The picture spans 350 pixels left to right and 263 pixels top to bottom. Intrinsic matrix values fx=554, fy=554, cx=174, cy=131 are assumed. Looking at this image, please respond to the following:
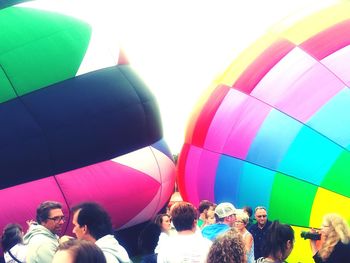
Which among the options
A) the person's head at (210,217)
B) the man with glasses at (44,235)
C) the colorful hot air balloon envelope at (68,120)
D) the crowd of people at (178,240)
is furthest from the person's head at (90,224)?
the colorful hot air balloon envelope at (68,120)

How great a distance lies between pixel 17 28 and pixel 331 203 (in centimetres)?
411

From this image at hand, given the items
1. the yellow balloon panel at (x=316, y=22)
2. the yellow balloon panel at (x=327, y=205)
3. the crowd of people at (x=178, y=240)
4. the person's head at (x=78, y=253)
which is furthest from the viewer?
the yellow balloon panel at (x=316, y=22)

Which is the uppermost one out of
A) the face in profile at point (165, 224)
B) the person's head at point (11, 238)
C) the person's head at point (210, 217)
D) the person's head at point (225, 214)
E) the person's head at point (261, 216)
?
the person's head at point (225, 214)

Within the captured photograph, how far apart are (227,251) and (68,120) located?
15.0ft

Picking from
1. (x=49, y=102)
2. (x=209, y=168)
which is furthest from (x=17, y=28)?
(x=209, y=168)

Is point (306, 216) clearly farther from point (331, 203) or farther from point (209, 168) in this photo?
point (209, 168)

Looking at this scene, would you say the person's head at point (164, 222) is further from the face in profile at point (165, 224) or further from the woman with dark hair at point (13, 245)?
the woman with dark hair at point (13, 245)

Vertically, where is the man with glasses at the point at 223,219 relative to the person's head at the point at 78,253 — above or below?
below

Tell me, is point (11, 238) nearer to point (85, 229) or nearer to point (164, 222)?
point (164, 222)

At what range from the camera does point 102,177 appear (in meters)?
6.99

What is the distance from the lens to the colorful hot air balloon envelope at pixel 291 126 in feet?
18.3

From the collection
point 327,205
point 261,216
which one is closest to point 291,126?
point 327,205

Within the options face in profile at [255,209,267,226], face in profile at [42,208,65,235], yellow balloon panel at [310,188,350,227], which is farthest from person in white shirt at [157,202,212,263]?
yellow balloon panel at [310,188,350,227]

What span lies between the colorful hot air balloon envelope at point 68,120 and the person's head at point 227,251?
4.44 metres
